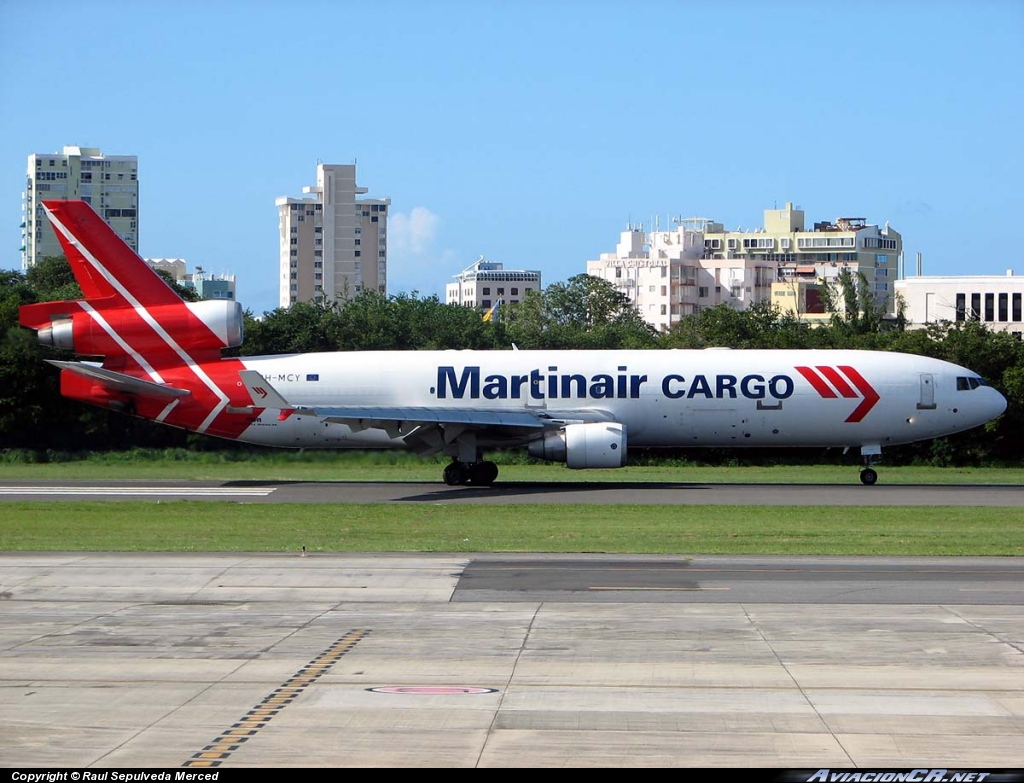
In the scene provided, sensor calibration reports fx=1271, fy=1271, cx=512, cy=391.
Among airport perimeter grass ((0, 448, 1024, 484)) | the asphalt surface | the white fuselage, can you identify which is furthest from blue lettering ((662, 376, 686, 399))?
the asphalt surface

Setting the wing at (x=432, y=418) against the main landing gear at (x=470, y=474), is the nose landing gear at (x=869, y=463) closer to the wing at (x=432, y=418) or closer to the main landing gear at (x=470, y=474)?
the wing at (x=432, y=418)

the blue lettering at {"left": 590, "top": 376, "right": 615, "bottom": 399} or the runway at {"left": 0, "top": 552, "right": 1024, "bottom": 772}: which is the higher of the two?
the blue lettering at {"left": 590, "top": 376, "right": 615, "bottom": 399}

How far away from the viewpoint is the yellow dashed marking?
421 inches

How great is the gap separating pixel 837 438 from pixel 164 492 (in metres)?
22.4

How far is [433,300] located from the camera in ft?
335

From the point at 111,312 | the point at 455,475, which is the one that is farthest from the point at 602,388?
the point at 111,312

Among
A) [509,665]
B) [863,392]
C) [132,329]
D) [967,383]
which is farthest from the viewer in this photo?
[967,383]

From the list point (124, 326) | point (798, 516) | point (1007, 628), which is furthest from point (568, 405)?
point (1007, 628)

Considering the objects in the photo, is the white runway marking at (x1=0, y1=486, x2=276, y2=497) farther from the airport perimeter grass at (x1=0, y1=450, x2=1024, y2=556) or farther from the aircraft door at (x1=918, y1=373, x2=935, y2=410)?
the aircraft door at (x1=918, y1=373, x2=935, y2=410)

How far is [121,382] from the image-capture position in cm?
4112

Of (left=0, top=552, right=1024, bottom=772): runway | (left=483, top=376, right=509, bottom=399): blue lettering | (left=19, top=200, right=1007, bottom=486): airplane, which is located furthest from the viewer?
(left=483, top=376, right=509, bottom=399): blue lettering

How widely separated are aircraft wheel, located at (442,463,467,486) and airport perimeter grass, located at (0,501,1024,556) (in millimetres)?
6511

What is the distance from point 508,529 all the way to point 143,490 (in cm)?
1569

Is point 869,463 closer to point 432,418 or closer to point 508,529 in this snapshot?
point 432,418
